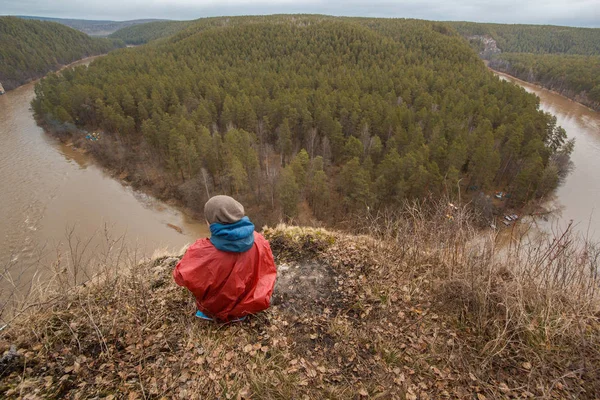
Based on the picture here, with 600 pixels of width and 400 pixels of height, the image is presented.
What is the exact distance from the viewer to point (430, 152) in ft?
80.6

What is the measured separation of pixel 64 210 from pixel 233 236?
91.0 feet

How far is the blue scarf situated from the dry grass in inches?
48.6

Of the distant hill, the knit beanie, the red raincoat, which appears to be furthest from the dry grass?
the distant hill

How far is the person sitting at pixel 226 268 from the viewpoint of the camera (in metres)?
3.58

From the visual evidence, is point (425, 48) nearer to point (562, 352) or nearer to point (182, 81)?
point (182, 81)

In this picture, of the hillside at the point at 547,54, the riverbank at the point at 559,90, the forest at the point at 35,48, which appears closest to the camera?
the riverbank at the point at 559,90

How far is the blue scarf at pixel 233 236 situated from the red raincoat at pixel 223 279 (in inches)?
7.5

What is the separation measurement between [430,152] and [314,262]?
72.7 feet

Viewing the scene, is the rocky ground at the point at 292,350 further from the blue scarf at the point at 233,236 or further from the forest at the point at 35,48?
the forest at the point at 35,48

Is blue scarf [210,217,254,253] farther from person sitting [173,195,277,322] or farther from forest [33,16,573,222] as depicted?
forest [33,16,573,222]

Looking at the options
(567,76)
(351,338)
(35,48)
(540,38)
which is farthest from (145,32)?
(351,338)

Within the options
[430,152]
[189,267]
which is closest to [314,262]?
[189,267]

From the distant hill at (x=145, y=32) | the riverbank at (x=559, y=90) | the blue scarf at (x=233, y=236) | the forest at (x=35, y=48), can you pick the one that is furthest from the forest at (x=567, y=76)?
the distant hill at (x=145, y=32)

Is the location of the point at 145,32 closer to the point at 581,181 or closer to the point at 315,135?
the point at 315,135
